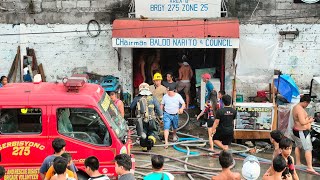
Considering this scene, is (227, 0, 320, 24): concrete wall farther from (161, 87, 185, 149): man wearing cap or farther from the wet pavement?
the wet pavement

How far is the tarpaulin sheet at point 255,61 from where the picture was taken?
12.0m

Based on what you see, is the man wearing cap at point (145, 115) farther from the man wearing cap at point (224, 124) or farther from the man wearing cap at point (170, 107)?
the man wearing cap at point (224, 124)

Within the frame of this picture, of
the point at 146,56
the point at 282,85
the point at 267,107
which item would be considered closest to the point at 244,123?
the point at 267,107

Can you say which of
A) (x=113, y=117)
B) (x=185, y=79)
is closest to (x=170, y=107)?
(x=113, y=117)

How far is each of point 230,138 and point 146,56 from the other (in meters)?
5.67

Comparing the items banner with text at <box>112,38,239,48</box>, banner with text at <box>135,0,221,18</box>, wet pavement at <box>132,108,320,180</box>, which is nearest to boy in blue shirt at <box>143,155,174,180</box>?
wet pavement at <box>132,108,320,180</box>

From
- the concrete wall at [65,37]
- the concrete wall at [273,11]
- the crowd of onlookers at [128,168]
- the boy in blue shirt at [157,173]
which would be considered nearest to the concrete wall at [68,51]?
the concrete wall at [65,37]

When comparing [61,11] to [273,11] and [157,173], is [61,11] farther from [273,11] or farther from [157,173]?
[157,173]

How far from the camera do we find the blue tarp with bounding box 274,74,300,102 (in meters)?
11.8

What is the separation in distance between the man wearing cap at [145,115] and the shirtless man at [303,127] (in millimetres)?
3114

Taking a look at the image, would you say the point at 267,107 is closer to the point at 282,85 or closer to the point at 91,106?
the point at 282,85

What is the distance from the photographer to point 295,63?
14242 mm

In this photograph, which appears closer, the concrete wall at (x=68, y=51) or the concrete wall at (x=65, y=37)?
the concrete wall at (x=65, y=37)

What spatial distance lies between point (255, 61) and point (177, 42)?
230 cm
